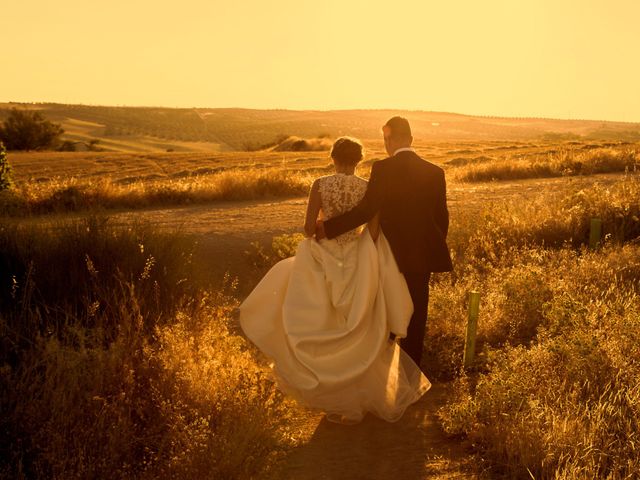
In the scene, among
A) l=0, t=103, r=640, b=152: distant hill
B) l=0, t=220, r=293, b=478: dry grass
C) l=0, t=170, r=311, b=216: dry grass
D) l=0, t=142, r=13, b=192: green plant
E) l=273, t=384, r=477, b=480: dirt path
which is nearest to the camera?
l=0, t=220, r=293, b=478: dry grass

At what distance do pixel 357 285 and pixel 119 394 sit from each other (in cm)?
204

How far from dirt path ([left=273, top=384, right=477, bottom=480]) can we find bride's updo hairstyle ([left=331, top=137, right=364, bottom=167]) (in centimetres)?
213

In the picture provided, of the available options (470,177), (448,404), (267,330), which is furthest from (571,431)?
(470,177)

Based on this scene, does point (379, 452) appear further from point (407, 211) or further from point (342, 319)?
point (407, 211)

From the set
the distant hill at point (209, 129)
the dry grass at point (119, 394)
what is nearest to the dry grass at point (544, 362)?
the dry grass at point (119, 394)

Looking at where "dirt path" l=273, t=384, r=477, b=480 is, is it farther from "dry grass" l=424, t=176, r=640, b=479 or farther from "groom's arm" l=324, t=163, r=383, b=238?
"groom's arm" l=324, t=163, r=383, b=238

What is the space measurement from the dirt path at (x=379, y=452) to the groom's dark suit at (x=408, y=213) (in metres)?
1.19

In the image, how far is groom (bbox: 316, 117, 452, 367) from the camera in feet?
20.4

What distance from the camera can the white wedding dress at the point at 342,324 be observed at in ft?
20.1

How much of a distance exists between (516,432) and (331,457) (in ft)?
4.31

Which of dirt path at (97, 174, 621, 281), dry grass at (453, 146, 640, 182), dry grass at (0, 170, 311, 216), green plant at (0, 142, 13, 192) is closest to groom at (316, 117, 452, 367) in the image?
dirt path at (97, 174, 621, 281)

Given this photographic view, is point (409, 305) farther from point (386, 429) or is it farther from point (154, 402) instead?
point (154, 402)

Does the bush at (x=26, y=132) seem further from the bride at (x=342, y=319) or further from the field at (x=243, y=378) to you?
the bride at (x=342, y=319)

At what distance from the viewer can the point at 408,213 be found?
6.30 m
